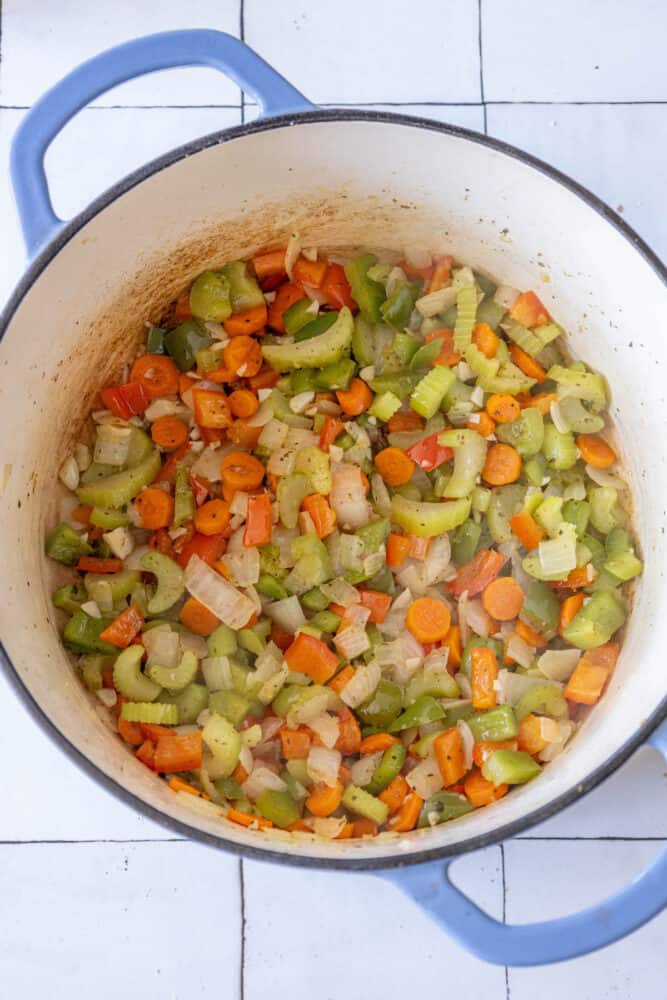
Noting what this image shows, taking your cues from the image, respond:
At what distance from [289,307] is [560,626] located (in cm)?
70

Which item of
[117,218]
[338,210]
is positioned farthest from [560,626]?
[117,218]

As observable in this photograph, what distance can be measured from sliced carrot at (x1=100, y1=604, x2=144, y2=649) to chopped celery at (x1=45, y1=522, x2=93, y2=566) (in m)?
0.12

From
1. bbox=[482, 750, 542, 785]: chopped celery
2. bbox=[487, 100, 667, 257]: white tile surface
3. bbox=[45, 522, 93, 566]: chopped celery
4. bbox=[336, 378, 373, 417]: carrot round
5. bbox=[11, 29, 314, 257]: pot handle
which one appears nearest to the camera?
bbox=[11, 29, 314, 257]: pot handle

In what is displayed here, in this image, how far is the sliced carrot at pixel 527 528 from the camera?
5.66ft

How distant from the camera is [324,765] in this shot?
162cm

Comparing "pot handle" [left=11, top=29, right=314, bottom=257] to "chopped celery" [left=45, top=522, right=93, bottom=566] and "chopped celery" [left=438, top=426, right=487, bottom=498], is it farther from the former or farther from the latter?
"chopped celery" [left=438, top=426, right=487, bottom=498]

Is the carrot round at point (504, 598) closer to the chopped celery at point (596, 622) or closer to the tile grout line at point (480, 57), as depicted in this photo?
the chopped celery at point (596, 622)

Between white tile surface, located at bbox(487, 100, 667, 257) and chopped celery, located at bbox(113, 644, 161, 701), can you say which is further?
white tile surface, located at bbox(487, 100, 667, 257)

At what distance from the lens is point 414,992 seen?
172cm

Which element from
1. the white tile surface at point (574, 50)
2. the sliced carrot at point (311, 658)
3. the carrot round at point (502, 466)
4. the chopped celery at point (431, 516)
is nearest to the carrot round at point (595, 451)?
the carrot round at point (502, 466)

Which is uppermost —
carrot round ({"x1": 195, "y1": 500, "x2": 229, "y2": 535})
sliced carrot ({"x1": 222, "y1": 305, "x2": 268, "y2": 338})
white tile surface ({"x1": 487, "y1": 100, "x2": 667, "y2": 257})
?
white tile surface ({"x1": 487, "y1": 100, "x2": 667, "y2": 257})

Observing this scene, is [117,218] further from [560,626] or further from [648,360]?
[560,626]

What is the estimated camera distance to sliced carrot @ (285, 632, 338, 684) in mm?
1656

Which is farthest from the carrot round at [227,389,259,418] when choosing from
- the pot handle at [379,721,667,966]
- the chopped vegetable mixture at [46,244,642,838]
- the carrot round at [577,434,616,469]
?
the pot handle at [379,721,667,966]
